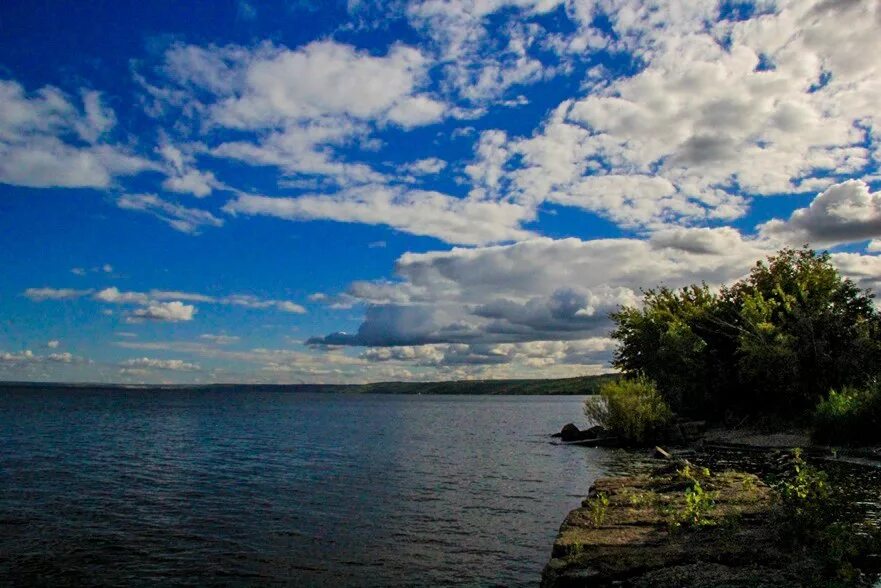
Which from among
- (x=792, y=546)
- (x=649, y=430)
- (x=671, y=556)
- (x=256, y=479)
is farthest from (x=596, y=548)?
(x=649, y=430)

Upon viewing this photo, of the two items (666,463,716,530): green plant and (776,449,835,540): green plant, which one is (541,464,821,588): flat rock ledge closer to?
(666,463,716,530): green plant

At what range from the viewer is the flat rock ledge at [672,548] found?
1457 cm

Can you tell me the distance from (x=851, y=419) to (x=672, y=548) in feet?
119

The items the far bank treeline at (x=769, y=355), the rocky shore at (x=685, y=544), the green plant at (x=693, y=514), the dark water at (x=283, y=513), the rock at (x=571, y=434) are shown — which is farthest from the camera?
the rock at (x=571, y=434)

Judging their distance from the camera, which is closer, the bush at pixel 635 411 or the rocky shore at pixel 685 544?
the rocky shore at pixel 685 544

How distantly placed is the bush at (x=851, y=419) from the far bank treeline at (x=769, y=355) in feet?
0.29

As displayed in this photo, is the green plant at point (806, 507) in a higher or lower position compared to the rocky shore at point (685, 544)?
higher

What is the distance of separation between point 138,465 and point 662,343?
185ft

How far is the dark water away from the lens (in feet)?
68.7

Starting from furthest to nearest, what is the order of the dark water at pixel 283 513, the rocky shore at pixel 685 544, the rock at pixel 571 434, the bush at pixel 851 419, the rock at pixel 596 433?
the rock at pixel 571 434
the rock at pixel 596 433
the bush at pixel 851 419
the dark water at pixel 283 513
the rocky shore at pixel 685 544

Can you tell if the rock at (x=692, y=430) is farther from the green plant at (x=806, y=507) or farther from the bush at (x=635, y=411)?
the green plant at (x=806, y=507)

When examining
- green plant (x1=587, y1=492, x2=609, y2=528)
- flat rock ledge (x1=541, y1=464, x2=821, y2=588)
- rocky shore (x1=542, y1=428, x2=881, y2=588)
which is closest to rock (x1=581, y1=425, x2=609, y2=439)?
rocky shore (x1=542, y1=428, x2=881, y2=588)

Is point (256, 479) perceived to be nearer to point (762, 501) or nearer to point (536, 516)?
point (536, 516)

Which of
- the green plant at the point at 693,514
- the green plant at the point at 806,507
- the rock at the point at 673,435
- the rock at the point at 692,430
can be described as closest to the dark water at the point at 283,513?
the green plant at the point at 693,514
